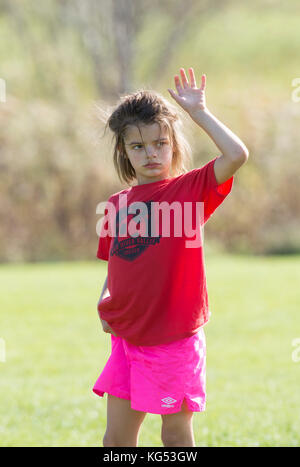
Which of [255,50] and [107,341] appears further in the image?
[255,50]

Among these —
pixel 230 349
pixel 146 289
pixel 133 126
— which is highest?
pixel 133 126

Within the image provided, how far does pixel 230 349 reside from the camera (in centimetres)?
634

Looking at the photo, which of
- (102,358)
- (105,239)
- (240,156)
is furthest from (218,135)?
(102,358)

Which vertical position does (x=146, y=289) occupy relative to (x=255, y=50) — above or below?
below

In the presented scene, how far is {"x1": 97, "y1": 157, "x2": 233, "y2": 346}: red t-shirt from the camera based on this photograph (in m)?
2.19

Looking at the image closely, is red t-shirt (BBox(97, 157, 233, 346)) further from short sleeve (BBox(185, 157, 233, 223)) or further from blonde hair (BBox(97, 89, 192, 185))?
blonde hair (BBox(97, 89, 192, 185))

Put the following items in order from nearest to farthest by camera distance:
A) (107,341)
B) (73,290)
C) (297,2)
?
(107,341) → (73,290) → (297,2)

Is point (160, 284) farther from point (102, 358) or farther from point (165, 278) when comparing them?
point (102, 358)

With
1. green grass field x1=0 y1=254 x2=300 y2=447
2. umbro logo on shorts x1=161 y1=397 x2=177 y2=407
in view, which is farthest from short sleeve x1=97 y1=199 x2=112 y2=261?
green grass field x1=0 y1=254 x2=300 y2=447

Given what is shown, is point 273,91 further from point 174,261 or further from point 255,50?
point 174,261

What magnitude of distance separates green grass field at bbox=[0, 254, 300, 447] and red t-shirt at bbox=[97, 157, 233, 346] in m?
1.35

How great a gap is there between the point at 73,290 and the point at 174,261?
738 cm

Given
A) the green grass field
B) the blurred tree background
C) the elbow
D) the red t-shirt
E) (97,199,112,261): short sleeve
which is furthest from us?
the blurred tree background

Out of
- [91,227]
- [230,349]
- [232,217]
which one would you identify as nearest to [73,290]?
[230,349]
